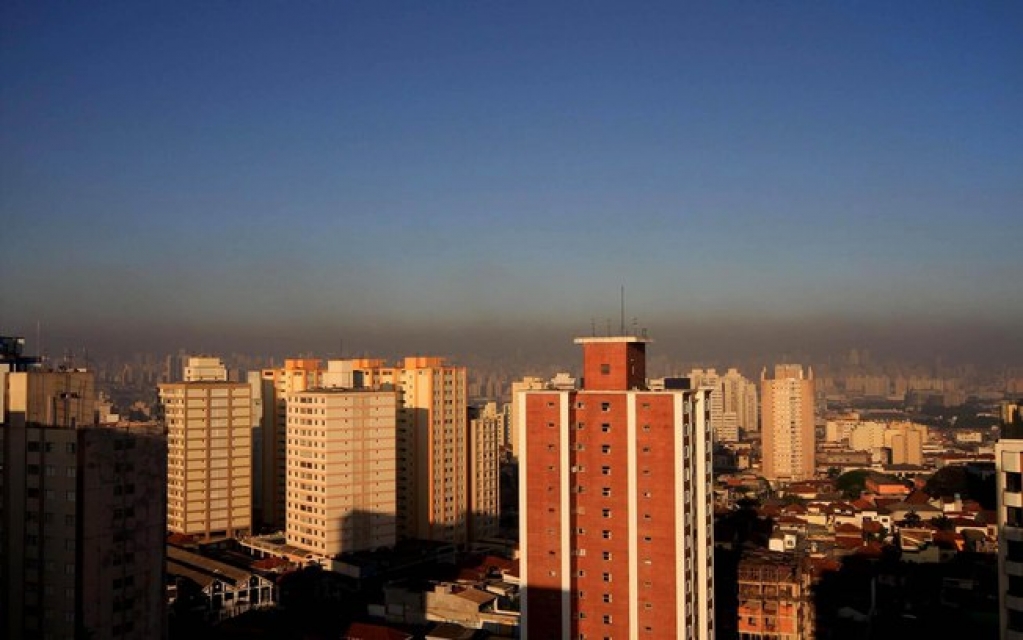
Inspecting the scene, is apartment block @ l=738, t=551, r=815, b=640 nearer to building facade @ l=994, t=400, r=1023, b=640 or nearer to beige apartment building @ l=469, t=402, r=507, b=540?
building facade @ l=994, t=400, r=1023, b=640

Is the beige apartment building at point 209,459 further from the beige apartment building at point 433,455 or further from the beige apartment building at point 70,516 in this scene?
the beige apartment building at point 70,516

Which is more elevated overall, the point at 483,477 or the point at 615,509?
the point at 615,509

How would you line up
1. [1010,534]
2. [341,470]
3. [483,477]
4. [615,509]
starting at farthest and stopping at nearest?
[483,477] → [341,470] → [615,509] → [1010,534]

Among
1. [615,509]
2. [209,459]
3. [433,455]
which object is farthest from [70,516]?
[209,459]

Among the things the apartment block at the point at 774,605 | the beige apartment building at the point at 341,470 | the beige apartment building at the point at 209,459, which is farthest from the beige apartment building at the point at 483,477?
the apartment block at the point at 774,605

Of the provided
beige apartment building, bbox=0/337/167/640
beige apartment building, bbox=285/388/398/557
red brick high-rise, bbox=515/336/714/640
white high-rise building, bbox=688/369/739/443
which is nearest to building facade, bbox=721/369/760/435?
white high-rise building, bbox=688/369/739/443

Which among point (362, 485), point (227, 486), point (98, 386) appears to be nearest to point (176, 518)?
point (227, 486)

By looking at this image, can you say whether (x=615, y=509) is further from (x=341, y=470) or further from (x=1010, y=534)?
(x=341, y=470)
